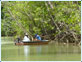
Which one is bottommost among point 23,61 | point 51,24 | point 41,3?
point 23,61

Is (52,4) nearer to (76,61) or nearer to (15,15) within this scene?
(15,15)

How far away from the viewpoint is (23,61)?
8523 millimetres

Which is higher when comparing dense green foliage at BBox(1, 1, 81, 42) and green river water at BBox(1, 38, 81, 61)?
dense green foliage at BBox(1, 1, 81, 42)

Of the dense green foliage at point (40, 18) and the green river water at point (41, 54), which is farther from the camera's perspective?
the dense green foliage at point (40, 18)

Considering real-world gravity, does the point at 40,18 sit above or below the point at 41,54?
above

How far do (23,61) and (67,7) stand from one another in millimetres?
6082

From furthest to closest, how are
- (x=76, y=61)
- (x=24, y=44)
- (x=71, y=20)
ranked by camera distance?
(x=24, y=44), (x=71, y=20), (x=76, y=61)

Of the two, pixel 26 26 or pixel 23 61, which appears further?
pixel 26 26

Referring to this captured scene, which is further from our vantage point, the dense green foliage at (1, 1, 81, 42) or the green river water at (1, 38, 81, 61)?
the dense green foliage at (1, 1, 81, 42)

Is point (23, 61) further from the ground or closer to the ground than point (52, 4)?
closer to the ground

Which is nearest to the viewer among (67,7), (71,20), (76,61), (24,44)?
(76,61)

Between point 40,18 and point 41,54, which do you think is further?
point 40,18

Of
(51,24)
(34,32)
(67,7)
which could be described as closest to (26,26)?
(34,32)

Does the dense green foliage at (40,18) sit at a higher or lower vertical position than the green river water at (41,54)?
higher
